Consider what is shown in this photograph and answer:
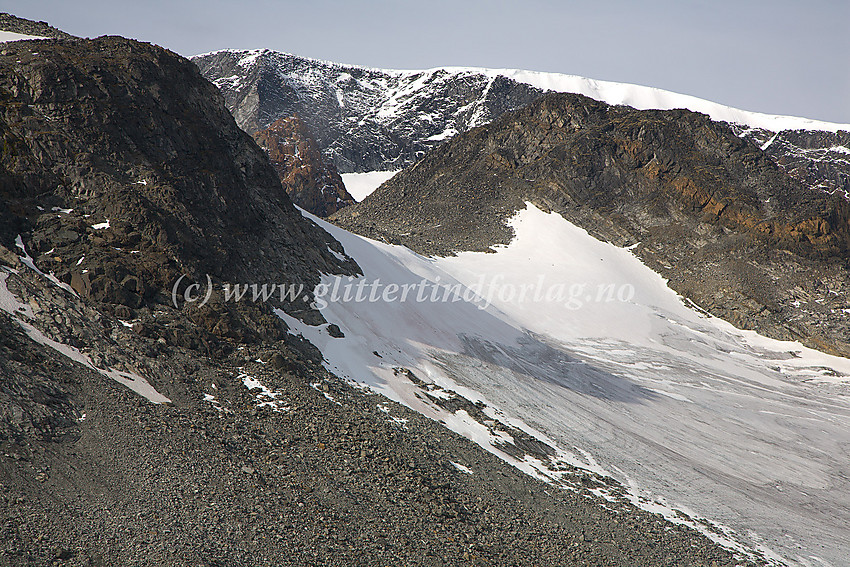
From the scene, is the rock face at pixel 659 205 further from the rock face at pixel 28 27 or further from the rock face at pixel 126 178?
the rock face at pixel 28 27

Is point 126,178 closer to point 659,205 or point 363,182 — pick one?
point 659,205

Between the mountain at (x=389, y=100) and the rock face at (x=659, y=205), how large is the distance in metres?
68.8

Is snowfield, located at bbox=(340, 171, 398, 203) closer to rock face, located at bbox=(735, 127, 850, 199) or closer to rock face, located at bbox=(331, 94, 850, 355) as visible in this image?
rock face, located at bbox=(331, 94, 850, 355)

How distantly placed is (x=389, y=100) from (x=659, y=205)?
116991 mm

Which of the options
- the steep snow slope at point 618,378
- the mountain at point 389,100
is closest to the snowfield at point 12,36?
the steep snow slope at point 618,378

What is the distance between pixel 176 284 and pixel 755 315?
52.5 m

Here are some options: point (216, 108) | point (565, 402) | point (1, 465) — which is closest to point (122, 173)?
point (216, 108)

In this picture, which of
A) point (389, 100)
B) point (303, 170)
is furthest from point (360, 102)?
point (303, 170)

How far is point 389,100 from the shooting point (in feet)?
573

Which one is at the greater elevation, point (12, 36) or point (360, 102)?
point (360, 102)

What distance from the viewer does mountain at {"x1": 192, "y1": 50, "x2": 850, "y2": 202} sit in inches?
6117

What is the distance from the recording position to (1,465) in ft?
43.5

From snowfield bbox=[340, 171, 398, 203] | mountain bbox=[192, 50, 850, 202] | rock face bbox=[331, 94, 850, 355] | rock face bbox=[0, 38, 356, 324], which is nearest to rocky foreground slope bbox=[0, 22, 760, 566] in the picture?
rock face bbox=[0, 38, 356, 324]

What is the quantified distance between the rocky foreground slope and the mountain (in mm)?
127503
